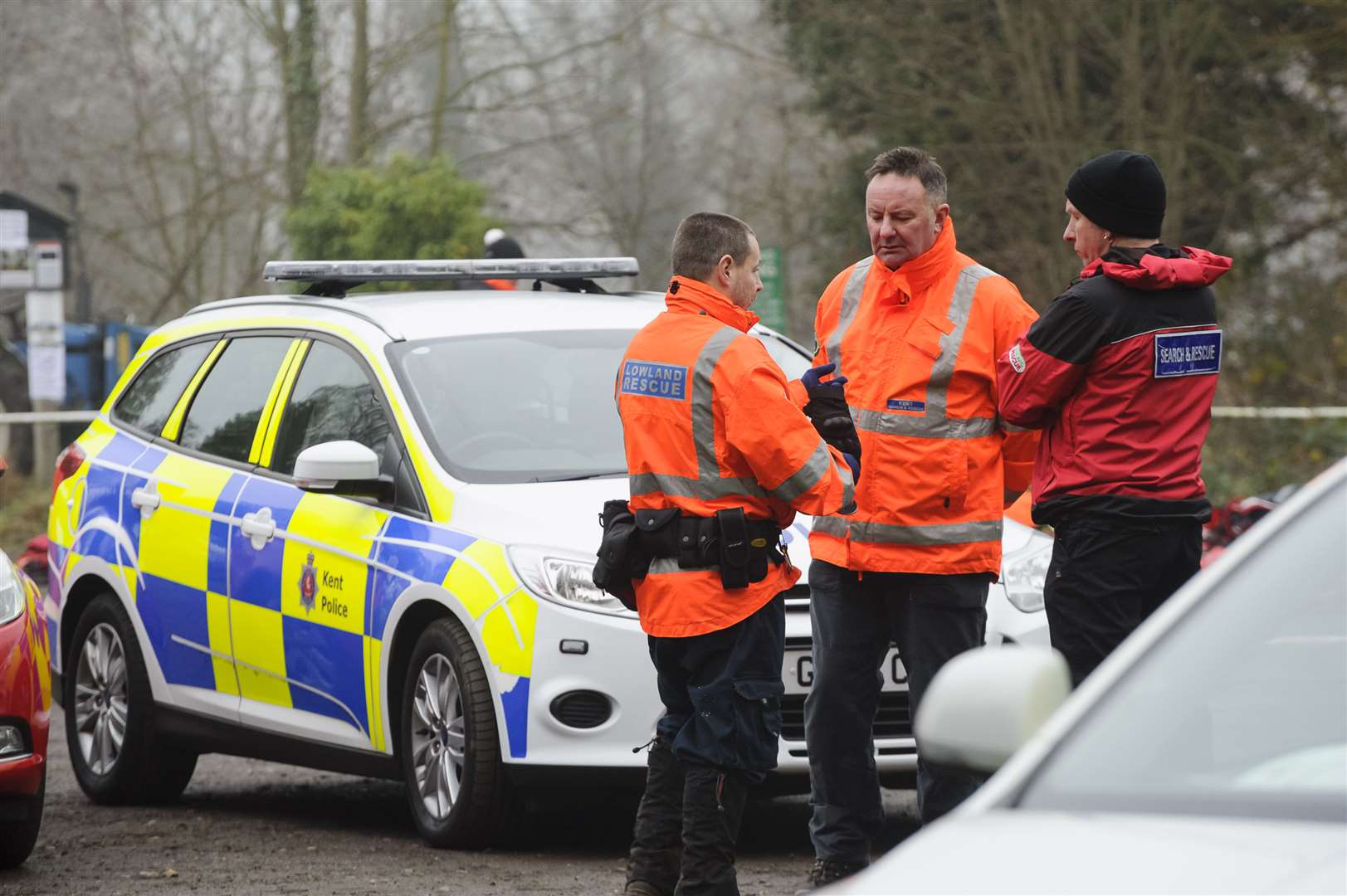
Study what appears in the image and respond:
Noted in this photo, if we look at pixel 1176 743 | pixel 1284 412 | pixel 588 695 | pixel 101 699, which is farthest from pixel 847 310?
pixel 1284 412

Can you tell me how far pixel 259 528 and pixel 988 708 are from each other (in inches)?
192

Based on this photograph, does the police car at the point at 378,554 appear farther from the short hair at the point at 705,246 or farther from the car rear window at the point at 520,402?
the short hair at the point at 705,246

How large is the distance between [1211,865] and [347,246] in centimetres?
1989

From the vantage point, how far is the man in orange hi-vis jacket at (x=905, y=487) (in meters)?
5.39

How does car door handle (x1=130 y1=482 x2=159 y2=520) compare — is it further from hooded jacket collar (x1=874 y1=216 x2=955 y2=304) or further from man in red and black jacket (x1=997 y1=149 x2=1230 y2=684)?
man in red and black jacket (x1=997 y1=149 x2=1230 y2=684)

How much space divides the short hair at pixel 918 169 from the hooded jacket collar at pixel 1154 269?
0.53 m

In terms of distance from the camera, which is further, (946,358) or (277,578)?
(277,578)

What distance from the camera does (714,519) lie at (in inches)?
206

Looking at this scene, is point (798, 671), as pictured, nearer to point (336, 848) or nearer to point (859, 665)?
point (859, 665)

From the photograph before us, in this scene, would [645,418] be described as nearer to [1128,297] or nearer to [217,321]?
[1128,297]

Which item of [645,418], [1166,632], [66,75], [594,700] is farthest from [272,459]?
[66,75]

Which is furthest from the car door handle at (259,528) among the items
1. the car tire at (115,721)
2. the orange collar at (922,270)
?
the orange collar at (922,270)

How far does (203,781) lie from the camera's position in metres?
8.86

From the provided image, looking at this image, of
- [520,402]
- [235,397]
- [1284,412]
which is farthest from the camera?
[1284,412]
